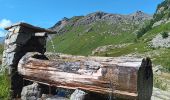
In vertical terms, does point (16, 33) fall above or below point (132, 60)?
above

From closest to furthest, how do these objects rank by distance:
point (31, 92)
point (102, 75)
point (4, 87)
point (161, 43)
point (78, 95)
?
point (102, 75), point (78, 95), point (31, 92), point (4, 87), point (161, 43)

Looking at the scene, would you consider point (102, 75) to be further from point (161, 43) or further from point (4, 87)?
point (161, 43)

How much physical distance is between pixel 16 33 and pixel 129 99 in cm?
599

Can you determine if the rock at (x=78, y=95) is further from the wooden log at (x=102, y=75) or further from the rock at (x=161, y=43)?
the rock at (x=161, y=43)

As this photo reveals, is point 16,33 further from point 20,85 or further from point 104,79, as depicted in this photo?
point 104,79

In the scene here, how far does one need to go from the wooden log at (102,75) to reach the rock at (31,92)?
0.36 m

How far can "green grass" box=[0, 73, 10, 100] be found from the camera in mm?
14109

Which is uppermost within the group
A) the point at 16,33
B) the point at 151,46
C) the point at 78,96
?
the point at 151,46

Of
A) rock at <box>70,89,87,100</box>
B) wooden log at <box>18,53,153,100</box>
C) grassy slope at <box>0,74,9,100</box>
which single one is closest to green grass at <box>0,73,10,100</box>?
grassy slope at <box>0,74,9,100</box>

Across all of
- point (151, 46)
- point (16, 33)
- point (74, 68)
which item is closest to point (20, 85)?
point (16, 33)

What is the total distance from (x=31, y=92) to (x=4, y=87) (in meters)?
1.57

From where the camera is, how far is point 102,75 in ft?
35.7

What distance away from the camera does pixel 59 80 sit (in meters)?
12.2

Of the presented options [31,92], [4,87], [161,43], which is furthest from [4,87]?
[161,43]
